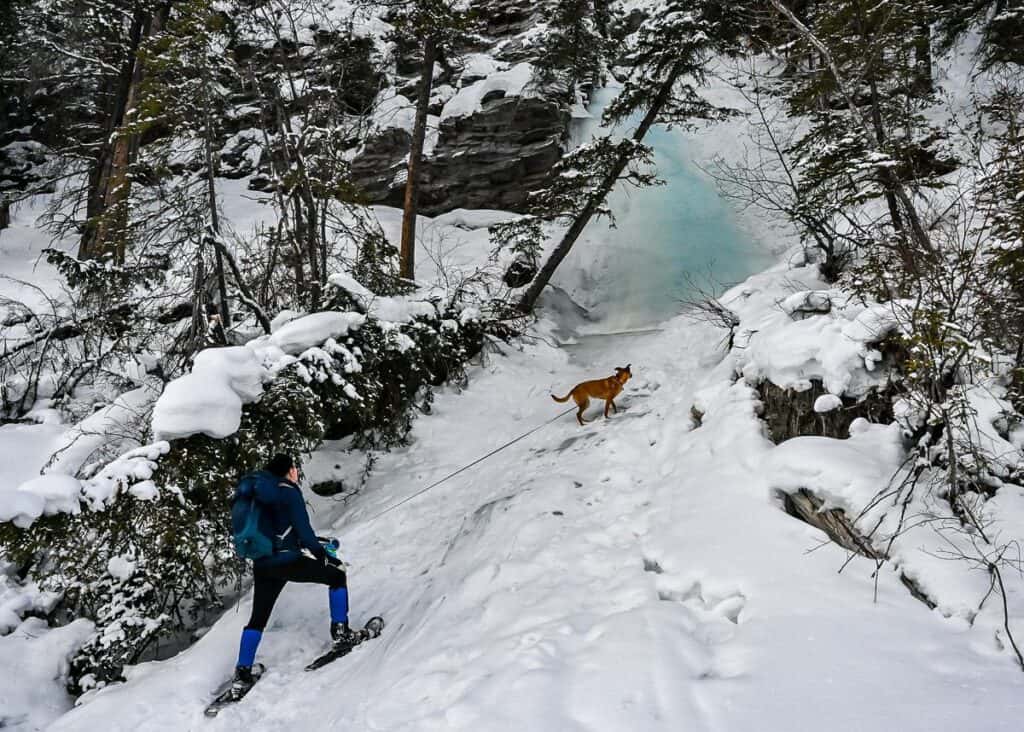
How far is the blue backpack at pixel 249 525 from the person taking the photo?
3.62m

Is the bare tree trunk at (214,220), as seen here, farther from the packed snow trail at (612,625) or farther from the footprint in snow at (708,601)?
the footprint in snow at (708,601)

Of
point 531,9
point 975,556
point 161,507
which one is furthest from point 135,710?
point 531,9

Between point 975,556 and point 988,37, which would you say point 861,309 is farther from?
point 988,37

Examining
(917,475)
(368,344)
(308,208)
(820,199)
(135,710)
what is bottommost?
(135,710)

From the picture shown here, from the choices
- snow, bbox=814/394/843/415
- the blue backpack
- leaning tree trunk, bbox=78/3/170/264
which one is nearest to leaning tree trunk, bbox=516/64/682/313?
leaning tree trunk, bbox=78/3/170/264

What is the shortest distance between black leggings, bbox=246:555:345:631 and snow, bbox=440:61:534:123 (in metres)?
16.0

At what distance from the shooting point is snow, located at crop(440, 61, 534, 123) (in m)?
17.0

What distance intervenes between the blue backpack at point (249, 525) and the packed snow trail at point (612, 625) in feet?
3.07

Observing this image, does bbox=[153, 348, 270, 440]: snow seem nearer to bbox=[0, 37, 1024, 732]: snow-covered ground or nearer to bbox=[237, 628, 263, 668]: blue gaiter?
bbox=[0, 37, 1024, 732]: snow-covered ground

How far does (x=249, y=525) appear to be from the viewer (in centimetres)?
364

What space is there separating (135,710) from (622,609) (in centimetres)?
317

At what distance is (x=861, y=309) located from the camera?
4715mm

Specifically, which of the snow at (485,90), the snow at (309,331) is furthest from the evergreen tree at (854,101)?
the snow at (485,90)

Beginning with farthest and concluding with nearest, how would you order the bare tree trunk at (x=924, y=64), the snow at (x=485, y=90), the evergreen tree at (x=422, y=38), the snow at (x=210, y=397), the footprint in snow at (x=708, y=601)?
the snow at (x=485, y=90) < the bare tree trunk at (x=924, y=64) < the evergreen tree at (x=422, y=38) < the snow at (x=210, y=397) < the footprint in snow at (x=708, y=601)
